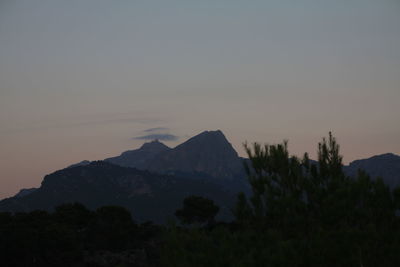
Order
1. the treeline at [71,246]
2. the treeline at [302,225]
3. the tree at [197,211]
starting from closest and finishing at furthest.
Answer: the treeline at [302,225] < the treeline at [71,246] < the tree at [197,211]

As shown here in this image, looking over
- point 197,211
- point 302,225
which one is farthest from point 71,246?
point 197,211

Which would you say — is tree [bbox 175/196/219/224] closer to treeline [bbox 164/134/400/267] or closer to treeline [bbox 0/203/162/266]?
treeline [bbox 0/203/162/266]

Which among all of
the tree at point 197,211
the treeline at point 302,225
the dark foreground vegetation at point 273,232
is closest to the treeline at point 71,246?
the dark foreground vegetation at point 273,232

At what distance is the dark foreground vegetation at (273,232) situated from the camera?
16266 millimetres

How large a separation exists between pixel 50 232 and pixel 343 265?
3343cm

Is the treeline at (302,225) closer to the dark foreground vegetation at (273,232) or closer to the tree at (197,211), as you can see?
the dark foreground vegetation at (273,232)

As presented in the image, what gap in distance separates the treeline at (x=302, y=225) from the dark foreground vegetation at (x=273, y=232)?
0.11 ft

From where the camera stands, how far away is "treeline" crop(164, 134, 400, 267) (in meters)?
16.2

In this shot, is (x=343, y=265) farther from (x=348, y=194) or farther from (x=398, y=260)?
(x=348, y=194)

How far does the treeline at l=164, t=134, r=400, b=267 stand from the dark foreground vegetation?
3 cm

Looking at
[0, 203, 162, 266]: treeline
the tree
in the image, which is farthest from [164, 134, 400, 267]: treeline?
the tree

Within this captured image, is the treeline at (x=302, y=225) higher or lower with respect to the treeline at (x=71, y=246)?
higher

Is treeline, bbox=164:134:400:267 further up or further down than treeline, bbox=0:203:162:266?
further up

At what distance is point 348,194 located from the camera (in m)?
23.8
